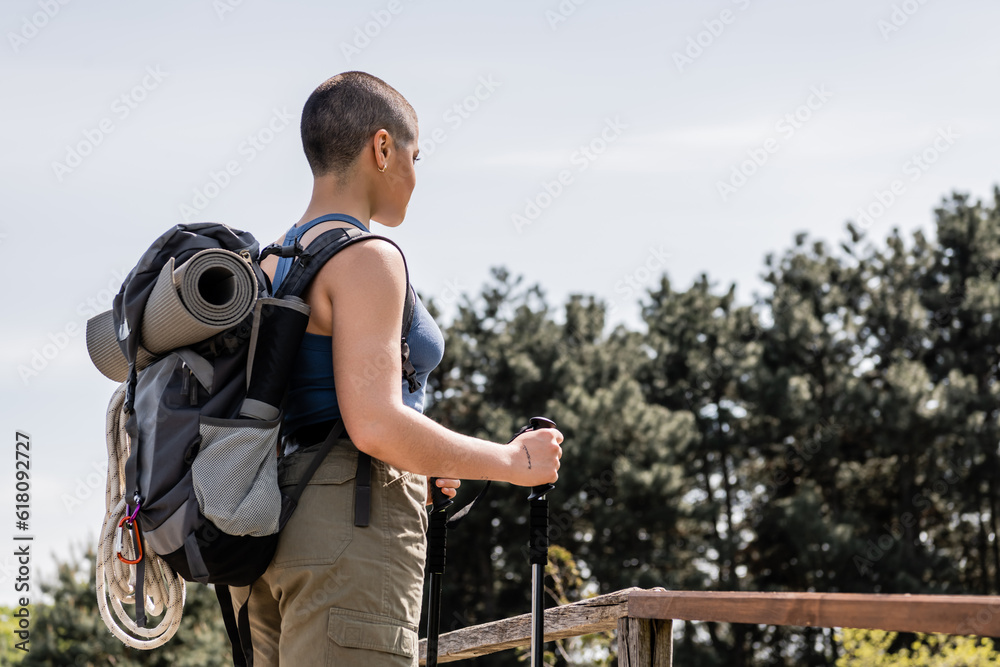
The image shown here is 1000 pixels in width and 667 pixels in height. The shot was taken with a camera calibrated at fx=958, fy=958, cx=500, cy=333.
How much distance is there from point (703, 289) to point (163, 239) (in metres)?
21.0

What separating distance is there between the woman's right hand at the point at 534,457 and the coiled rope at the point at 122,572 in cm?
56

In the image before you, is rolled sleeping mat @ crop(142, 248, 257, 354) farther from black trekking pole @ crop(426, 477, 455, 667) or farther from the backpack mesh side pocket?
black trekking pole @ crop(426, 477, 455, 667)

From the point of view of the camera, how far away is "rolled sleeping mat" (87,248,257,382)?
4.61 feet

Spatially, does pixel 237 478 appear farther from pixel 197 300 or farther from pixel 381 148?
pixel 381 148

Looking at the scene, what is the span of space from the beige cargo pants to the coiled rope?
0.17m

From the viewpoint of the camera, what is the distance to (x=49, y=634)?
12047mm

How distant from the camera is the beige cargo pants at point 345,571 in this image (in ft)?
4.53

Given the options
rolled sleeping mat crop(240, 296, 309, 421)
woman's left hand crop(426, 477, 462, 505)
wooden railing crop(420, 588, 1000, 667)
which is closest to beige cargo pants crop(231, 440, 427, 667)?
rolled sleeping mat crop(240, 296, 309, 421)

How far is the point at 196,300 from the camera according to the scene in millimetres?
1401

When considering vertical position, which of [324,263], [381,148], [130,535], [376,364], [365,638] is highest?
[381,148]

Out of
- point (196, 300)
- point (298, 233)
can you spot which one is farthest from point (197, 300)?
point (298, 233)

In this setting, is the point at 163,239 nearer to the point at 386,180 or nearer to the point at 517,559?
the point at 386,180

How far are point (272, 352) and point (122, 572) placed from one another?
17.4 inches

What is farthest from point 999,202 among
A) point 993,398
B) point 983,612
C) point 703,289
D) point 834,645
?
point 983,612
